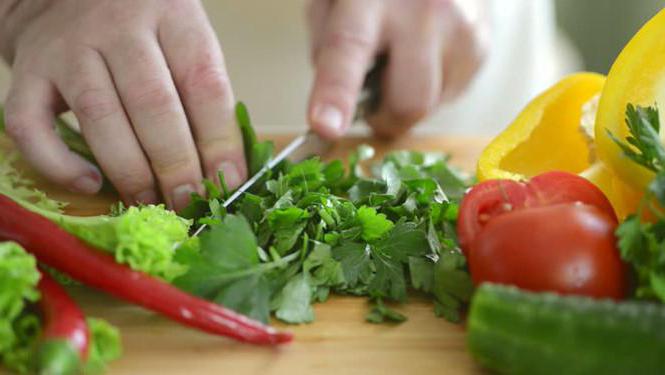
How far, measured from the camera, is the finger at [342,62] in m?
1.82

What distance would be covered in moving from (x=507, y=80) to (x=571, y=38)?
1360mm

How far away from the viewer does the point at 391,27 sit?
2045mm

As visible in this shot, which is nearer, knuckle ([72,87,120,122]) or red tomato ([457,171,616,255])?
red tomato ([457,171,616,255])

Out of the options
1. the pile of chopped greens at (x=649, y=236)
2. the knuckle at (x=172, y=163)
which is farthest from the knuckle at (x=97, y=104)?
the pile of chopped greens at (x=649, y=236)

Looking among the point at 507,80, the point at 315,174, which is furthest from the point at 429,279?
the point at 507,80

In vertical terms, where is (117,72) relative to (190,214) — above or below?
above

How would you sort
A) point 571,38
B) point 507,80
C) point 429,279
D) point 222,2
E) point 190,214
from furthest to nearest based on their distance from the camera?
point 571,38
point 507,80
point 222,2
point 190,214
point 429,279

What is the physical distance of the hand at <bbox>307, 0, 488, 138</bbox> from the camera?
73.0 inches

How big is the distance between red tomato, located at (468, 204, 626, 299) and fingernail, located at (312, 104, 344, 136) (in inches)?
30.5

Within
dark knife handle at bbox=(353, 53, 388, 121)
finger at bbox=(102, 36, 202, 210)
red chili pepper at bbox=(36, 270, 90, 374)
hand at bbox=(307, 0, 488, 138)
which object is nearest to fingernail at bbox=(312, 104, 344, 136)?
hand at bbox=(307, 0, 488, 138)

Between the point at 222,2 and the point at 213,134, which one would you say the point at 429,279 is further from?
the point at 222,2

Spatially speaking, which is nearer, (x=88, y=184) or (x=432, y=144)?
(x=88, y=184)

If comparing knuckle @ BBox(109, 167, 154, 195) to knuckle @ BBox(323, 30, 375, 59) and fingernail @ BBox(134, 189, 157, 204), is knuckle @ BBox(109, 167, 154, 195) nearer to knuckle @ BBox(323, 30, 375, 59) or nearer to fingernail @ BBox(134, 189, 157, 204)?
fingernail @ BBox(134, 189, 157, 204)

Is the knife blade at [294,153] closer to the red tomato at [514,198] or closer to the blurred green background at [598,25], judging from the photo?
the red tomato at [514,198]
